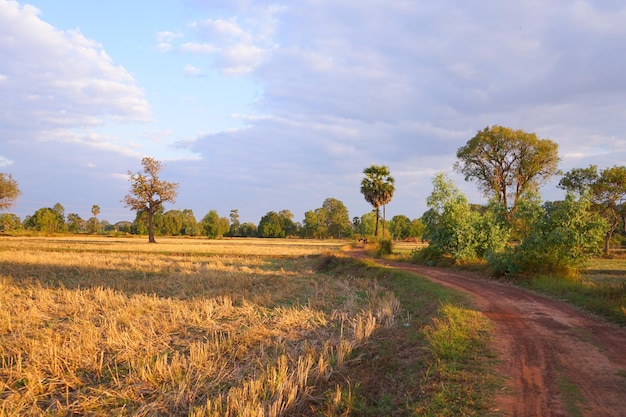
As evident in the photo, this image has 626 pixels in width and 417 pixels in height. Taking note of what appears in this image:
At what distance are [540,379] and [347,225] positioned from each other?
395 ft

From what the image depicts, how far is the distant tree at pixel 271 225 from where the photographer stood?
123 metres

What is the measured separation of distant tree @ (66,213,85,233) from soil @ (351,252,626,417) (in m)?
145

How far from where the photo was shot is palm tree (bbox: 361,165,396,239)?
60306 mm

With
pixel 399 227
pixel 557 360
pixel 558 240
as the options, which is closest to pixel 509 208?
pixel 558 240

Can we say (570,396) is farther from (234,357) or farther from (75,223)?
(75,223)

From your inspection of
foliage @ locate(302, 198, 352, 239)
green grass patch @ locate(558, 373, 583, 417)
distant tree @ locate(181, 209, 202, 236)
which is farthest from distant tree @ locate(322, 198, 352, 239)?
green grass patch @ locate(558, 373, 583, 417)

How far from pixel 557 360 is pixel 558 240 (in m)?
11.8

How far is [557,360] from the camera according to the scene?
7562 millimetres

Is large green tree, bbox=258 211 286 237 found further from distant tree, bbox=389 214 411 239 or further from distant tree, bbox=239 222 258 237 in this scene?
distant tree, bbox=389 214 411 239

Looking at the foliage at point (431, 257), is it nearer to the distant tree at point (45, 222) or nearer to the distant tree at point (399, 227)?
the distant tree at point (399, 227)

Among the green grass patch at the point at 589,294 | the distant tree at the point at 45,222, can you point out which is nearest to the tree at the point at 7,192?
the distant tree at the point at 45,222

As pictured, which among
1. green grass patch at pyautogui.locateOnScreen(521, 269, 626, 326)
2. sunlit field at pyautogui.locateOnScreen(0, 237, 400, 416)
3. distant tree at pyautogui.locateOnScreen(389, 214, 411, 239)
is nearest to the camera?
sunlit field at pyautogui.locateOnScreen(0, 237, 400, 416)

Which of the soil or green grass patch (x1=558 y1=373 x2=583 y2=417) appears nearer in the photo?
green grass patch (x1=558 y1=373 x2=583 y2=417)

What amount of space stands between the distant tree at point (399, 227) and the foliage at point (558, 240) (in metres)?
98.1
